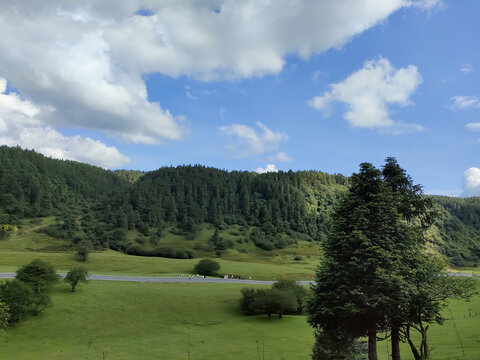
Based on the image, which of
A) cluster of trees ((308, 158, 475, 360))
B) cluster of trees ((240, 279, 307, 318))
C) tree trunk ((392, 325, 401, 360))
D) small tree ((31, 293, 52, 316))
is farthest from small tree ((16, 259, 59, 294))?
tree trunk ((392, 325, 401, 360))

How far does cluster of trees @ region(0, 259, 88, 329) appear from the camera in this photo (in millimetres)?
45312

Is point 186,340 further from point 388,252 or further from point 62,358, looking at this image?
point 388,252

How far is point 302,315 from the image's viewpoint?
60094mm

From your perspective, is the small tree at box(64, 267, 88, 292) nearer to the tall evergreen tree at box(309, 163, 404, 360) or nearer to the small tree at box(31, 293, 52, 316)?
the small tree at box(31, 293, 52, 316)

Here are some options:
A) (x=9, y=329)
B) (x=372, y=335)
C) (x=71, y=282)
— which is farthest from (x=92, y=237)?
(x=372, y=335)

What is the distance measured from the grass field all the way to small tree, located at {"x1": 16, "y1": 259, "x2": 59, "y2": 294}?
3.76m

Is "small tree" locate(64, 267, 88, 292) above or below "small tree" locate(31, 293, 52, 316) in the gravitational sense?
above

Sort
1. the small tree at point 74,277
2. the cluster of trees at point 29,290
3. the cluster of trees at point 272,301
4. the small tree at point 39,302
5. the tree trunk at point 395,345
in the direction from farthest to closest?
the small tree at point 74,277, the cluster of trees at point 272,301, the small tree at point 39,302, the cluster of trees at point 29,290, the tree trunk at point 395,345

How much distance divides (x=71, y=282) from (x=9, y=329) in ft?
44.4

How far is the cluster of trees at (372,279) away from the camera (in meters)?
22.4

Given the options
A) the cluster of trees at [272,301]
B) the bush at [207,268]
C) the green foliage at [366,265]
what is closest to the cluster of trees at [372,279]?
the green foliage at [366,265]

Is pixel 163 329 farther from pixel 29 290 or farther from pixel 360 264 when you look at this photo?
pixel 360 264

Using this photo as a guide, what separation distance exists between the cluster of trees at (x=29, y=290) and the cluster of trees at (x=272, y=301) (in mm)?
31624

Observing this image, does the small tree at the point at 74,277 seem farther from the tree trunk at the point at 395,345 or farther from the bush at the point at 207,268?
the tree trunk at the point at 395,345
